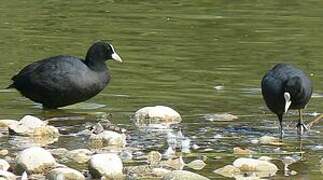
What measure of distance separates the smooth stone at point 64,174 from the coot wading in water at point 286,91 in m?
2.79

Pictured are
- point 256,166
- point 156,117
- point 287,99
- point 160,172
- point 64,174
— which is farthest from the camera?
point 156,117

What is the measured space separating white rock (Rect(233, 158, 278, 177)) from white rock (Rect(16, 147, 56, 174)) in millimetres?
1452

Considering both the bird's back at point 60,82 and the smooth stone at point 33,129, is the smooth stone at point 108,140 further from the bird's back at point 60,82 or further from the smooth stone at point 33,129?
the bird's back at point 60,82

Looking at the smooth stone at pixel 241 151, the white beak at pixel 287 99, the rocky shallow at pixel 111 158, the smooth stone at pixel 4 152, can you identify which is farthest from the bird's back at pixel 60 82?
the smooth stone at pixel 241 151

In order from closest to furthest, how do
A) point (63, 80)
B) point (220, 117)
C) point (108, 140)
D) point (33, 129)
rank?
point (108, 140)
point (33, 129)
point (220, 117)
point (63, 80)

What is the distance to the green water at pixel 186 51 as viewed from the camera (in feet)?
36.0

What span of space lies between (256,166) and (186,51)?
743 centimetres

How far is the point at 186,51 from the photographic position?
15.9 meters

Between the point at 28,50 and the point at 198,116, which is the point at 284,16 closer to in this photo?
the point at 28,50

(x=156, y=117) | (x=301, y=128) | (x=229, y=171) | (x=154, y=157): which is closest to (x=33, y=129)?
(x=156, y=117)

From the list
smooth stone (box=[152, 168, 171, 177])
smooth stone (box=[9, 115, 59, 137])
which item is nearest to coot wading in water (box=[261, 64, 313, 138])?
smooth stone (box=[9, 115, 59, 137])

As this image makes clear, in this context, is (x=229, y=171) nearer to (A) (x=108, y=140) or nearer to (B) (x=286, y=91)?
(A) (x=108, y=140)

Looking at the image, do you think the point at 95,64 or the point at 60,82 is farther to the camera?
the point at 95,64

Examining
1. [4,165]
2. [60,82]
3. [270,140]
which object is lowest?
[270,140]
